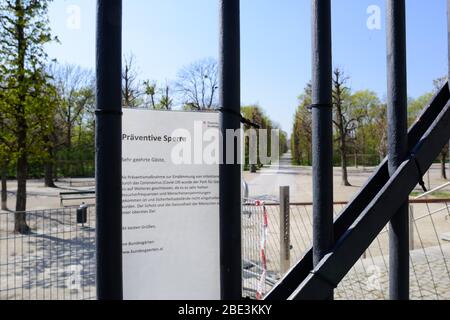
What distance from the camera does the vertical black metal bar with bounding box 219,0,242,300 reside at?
159cm

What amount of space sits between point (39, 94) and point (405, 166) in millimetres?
12570

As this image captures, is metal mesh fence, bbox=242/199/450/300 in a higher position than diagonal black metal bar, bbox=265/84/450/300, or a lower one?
lower

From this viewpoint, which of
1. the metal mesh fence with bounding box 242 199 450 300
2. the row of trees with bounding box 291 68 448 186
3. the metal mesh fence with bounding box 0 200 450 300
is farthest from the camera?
the row of trees with bounding box 291 68 448 186

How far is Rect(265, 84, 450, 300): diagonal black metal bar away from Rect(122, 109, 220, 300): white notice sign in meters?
0.71

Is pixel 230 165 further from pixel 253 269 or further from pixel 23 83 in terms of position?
pixel 23 83

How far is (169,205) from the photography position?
7.48 ft

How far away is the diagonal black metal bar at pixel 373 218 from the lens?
5.41ft

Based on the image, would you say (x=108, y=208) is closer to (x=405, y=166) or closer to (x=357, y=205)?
(x=357, y=205)

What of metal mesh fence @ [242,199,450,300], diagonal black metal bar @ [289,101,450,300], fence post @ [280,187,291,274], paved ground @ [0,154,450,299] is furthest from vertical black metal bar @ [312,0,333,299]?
fence post @ [280,187,291,274]

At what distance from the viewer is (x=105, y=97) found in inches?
54.7

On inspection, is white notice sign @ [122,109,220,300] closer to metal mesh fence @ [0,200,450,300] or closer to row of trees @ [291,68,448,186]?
metal mesh fence @ [0,200,450,300]

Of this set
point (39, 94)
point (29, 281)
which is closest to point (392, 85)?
point (29, 281)

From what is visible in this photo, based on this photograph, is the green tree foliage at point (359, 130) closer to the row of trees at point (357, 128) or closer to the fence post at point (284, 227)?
the row of trees at point (357, 128)

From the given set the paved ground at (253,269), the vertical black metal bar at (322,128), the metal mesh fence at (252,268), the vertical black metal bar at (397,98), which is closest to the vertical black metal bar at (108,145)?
the vertical black metal bar at (322,128)
